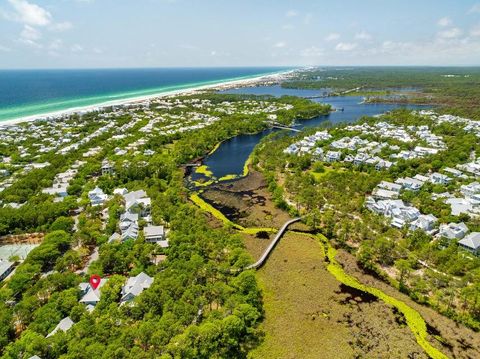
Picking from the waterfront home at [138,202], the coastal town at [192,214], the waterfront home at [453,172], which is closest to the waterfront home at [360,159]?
the coastal town at [192,214]

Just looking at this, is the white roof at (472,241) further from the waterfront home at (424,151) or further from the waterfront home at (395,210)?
the waterfront home at (424,151)

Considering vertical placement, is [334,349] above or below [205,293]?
below

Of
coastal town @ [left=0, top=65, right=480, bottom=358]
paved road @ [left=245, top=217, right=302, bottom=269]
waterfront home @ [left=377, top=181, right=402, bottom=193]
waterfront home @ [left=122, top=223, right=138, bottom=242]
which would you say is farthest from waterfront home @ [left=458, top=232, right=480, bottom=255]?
waterfront home @ [left=122, top=223, right=138, bottom=242]

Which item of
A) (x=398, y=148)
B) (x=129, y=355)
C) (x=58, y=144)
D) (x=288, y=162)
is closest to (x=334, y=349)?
(x=129, y=355)

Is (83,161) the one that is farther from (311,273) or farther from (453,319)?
(453,319)

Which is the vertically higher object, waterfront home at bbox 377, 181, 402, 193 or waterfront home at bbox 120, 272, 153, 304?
waterfront home at bbox 120, 272, 153, 304

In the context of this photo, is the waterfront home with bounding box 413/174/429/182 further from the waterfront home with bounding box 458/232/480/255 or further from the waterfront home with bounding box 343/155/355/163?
the waterfront home with bounding box 458/232/480/255

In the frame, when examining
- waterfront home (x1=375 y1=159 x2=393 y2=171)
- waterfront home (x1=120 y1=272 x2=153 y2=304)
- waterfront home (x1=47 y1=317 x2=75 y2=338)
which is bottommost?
waterfront home (x1=375 y1=159 x2=393 y2=171)
